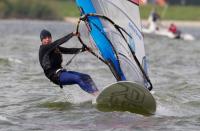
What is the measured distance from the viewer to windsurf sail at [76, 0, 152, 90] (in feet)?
41.4

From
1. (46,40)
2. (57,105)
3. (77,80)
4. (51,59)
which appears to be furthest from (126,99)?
(46,40)

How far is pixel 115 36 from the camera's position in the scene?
1271 centimetres

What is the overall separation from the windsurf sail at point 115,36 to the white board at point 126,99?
707 mm

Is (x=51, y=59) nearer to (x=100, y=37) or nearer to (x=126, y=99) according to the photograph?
(x=100, y=37)

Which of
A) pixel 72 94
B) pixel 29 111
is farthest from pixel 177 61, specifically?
pixel 29 111

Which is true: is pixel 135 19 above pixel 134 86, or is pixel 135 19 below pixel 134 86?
above

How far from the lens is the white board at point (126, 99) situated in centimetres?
1177

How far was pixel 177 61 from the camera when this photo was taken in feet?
80.4

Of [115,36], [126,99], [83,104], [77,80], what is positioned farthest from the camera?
[83,104]

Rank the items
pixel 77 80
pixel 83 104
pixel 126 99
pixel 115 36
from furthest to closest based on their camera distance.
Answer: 1. pixel 83 104
2. pixel 115 36
3. pixel 77 80
4. pixel 126 99

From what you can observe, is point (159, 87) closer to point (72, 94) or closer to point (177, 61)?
point (72, 94)

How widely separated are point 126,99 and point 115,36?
4.14 ft

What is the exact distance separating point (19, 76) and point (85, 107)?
17.7ft

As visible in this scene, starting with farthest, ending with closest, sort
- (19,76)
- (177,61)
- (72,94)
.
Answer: (177,61), (19,76), (72,94)
